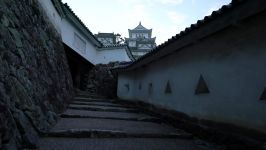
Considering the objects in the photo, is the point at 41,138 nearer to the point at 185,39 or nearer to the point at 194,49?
the point at 185,39

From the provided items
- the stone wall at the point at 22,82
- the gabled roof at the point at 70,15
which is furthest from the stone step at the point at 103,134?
the gabled roof at the point at 70,15

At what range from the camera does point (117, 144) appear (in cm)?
457

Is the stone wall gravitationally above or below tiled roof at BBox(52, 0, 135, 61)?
below

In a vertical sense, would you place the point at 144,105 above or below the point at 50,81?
below

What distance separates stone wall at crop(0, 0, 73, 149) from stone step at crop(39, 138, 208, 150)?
37 centimetres

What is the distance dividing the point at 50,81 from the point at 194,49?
4.15 m

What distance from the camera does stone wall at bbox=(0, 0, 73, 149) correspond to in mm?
3361

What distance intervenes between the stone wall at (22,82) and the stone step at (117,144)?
0.37 meters

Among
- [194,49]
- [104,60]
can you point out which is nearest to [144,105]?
[194,49]

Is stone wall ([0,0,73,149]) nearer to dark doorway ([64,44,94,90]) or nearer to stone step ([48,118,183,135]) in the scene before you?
stone step ([48,118,183,135])

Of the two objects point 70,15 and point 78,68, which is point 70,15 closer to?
point 70,15

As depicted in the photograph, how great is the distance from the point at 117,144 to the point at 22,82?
2.19 m

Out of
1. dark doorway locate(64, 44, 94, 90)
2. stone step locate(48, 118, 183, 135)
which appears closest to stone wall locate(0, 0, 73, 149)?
stone step locate(48, 118, 183, 135)

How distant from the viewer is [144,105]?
10.4 metres
